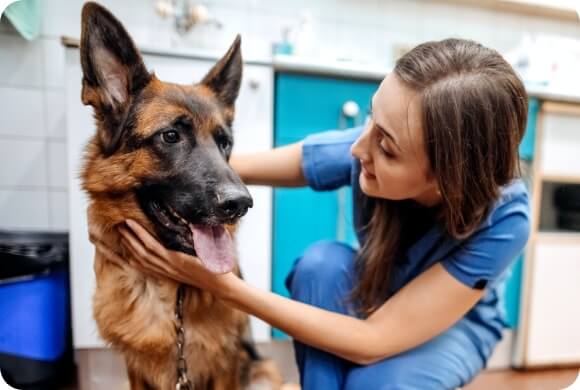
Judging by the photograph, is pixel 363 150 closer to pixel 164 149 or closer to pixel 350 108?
pixel 350 108

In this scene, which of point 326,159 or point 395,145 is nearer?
point 395,145

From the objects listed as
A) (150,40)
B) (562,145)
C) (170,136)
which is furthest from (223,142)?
(562,145)

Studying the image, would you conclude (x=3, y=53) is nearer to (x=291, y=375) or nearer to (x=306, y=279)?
(x=306, y=279)

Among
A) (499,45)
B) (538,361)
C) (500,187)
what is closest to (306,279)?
(500,187)

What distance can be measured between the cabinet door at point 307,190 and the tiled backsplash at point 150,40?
8 cm

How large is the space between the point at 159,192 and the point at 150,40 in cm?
23

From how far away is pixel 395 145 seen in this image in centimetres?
52

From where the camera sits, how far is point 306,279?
73cm

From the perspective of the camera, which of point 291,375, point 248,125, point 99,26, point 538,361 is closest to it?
point 99,26

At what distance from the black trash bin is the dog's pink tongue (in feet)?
0.95

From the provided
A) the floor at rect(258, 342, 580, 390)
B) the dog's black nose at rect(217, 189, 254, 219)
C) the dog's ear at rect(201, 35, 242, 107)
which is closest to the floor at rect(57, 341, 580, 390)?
the floor at rect(258, 342, 580, 390)

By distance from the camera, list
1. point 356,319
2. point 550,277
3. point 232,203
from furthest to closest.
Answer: point 550,277 < point 356,319 < point 232,203

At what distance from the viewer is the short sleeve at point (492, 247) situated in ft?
2.04

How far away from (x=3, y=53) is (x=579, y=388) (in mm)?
1375
